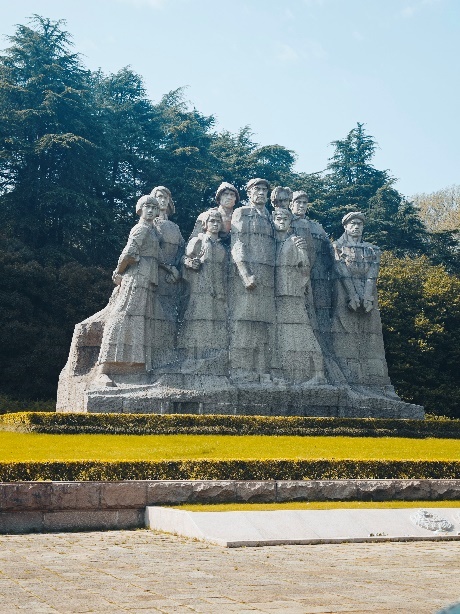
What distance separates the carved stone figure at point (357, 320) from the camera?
807 inches

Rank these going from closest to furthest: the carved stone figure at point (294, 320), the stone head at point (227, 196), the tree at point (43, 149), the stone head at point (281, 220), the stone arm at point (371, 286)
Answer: the carved stone figure at point (294, 320), the stone head at point (281, 220), the stone head at point (227, 196), the stone arm at point (371, 286), the tree at point (43, 149)

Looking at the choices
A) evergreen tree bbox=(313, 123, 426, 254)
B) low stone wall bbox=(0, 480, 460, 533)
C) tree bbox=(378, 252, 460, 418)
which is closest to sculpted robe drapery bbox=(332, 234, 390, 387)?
low stone wall bbox=(0, 480, 460, 533)

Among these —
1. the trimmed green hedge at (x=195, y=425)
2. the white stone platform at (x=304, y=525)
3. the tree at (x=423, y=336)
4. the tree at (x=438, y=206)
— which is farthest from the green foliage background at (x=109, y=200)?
the white stone platform at (x=304, y=525)

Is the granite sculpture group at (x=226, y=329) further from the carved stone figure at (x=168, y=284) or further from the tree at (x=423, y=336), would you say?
the tree at (x=423, y=336)

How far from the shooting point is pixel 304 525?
31.5ft

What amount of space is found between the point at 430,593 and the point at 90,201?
1150 inches

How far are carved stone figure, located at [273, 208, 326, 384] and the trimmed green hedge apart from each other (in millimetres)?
1835

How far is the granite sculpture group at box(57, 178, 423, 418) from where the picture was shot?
18375 mm

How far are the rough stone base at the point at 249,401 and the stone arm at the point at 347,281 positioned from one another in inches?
77.1

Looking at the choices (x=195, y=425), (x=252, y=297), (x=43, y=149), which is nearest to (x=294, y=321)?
(x=252, y=297)

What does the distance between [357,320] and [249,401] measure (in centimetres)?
368

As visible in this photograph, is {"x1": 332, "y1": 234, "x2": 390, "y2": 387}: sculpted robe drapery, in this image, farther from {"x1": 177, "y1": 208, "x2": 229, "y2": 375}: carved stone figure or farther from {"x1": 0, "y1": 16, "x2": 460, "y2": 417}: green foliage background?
{"x1": 0, "y1": 16, "x2": 460, "y2": 417}: green foliage background

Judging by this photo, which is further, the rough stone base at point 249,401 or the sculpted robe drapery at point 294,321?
the sculpted robe drapery at point 294,321

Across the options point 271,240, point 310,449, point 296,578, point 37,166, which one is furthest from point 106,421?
point 37,166
